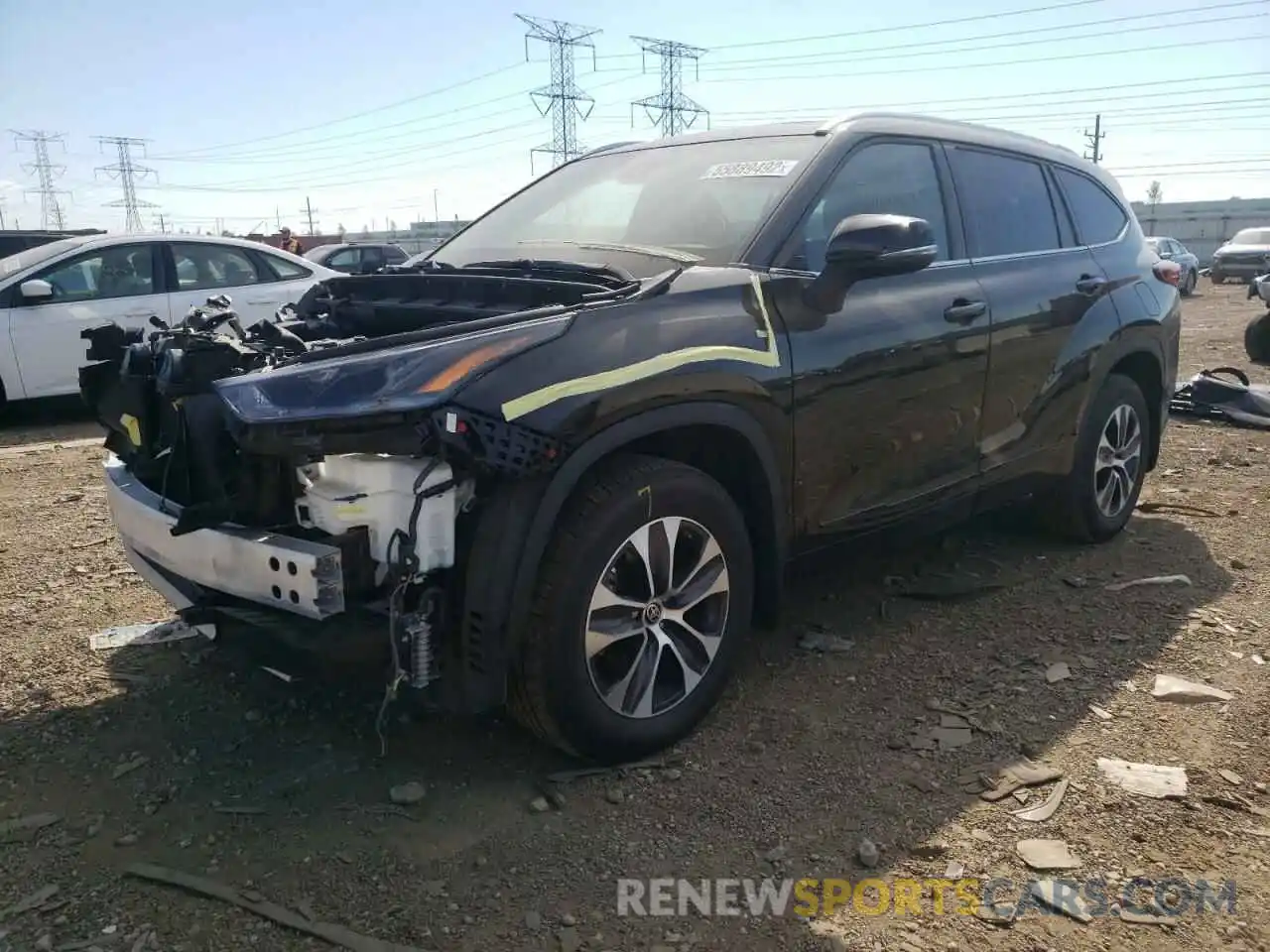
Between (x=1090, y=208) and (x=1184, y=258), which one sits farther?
(x=1184, y=258)

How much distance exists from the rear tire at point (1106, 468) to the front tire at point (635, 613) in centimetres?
236

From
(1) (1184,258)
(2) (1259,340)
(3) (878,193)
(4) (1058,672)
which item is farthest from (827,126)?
(1) (1184,258)

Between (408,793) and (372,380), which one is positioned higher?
(372,380)

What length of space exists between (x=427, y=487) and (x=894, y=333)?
1.80 m

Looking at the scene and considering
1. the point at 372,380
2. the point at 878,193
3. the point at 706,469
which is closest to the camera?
the point at 372,380

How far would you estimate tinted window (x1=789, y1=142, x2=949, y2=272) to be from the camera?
Result: 3.41 metres

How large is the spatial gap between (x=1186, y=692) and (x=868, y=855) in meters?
1.56

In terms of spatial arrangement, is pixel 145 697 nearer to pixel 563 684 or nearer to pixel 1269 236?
pixel 563 684

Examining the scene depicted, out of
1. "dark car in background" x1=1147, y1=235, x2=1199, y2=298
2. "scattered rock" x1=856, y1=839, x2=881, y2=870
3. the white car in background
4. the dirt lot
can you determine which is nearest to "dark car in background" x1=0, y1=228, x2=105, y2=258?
the white car in background

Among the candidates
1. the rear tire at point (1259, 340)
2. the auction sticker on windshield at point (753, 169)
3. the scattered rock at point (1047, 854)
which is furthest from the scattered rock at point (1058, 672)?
the rear tire at point (1259, 340)

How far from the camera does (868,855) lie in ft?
8.47

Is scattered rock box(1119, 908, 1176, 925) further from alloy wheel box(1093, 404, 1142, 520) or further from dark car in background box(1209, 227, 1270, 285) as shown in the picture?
dark car in background box(1209, 227, 1270, 285)

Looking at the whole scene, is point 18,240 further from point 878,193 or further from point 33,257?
point 878,193

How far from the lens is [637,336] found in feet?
9.25
